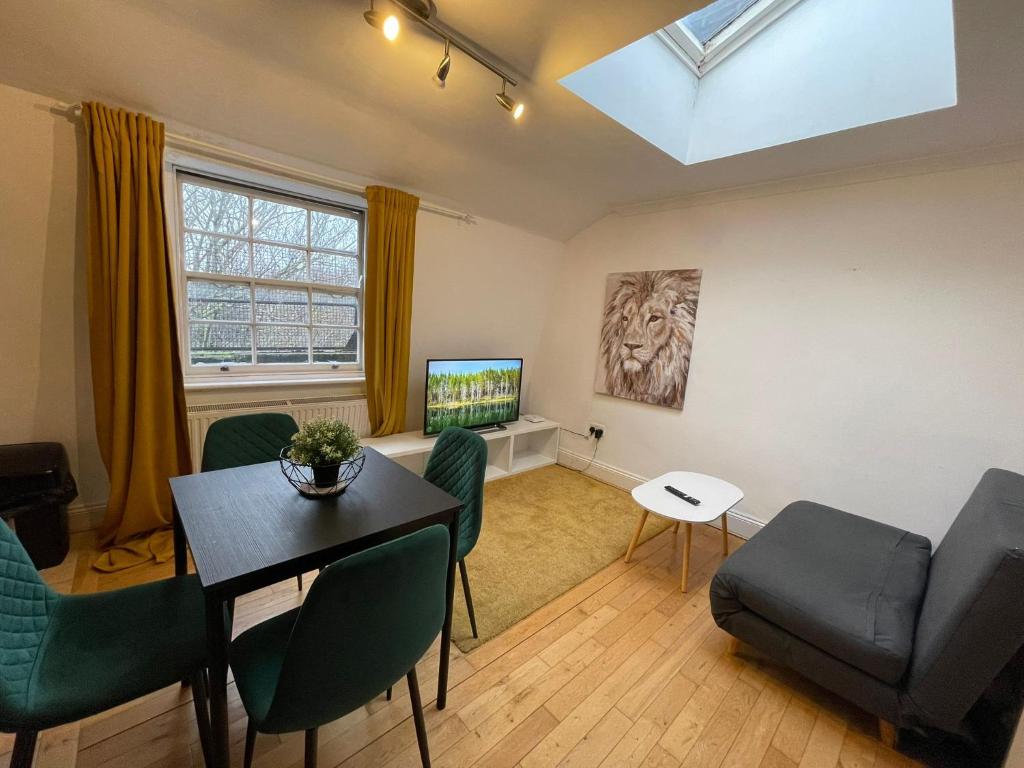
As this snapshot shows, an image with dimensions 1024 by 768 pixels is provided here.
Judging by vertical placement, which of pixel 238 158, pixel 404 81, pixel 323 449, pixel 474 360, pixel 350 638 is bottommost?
pixel 350 638

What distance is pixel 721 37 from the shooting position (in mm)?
2252

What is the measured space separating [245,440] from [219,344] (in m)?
1.16

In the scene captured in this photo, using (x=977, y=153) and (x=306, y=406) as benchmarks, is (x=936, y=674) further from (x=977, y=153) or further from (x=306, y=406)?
(x=306, y=406)

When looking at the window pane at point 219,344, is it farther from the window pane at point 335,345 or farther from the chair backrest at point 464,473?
the chair backrest at point 464,473

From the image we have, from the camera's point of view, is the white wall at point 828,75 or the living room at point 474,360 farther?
the white wall at point 828,75

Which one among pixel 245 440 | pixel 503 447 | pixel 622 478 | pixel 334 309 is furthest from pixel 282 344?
pixel 622 478

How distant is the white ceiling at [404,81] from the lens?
150cm

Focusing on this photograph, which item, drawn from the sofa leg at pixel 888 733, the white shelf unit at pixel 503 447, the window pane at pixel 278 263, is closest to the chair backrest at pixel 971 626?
the sofa leg at pixel 888 733

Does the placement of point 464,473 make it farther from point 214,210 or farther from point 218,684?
point 214,210

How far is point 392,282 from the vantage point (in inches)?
111

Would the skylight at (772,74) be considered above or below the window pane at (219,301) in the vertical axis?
above

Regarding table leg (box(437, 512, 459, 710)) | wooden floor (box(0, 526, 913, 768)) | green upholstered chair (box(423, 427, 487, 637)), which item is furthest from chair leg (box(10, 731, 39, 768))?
green upholstered chair (box(423, 427, 487, 637))

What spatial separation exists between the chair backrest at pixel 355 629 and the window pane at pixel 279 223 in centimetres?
256

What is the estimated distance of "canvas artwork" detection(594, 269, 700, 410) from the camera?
10.1 feet
